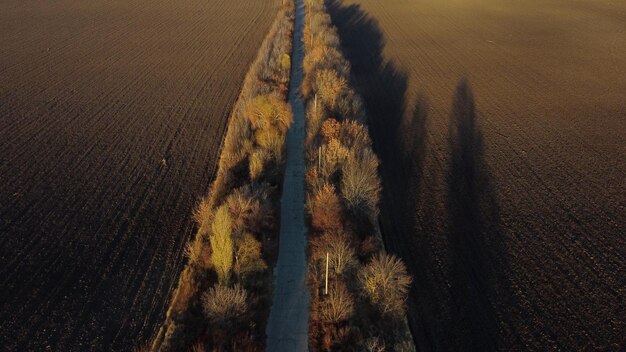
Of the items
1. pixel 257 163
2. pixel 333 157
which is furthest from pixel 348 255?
pixel 257 163

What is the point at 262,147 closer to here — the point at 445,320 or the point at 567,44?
the point at 445,320

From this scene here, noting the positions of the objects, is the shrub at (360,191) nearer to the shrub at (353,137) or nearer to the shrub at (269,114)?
the shrub at (353,137)

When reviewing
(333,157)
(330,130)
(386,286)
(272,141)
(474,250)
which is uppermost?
(330,130)

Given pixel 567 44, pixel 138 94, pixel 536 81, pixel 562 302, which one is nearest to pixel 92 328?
pixel 562 302

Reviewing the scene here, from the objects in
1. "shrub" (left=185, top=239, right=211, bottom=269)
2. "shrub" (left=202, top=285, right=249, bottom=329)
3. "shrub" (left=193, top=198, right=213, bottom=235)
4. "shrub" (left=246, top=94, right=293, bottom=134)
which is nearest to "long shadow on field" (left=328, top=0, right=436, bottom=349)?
"shrub" (left=246, top=94, right=293, bottom=134)

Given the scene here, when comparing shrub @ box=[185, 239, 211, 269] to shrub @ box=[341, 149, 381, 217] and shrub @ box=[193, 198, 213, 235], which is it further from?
shrub @ box=[341, 149, 381, 217]

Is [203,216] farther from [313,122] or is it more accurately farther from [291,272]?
[313,122]

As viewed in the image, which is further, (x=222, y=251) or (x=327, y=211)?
(x=327, y=211)
